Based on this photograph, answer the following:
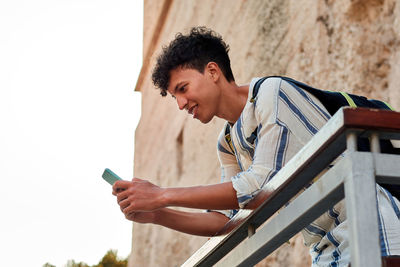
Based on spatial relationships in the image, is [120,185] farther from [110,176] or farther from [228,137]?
[228,137]

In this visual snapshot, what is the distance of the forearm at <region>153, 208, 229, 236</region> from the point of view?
1.94m

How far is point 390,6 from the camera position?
344 centimetres

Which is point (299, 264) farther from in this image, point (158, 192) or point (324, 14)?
point (158, 192)

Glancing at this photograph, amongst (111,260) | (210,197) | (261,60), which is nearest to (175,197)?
(210,197)

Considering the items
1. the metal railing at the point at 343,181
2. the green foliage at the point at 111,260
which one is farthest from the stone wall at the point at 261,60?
the metal railing at the point at 343,181

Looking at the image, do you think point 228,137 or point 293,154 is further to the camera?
point 228,137

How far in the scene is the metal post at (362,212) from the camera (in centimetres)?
92

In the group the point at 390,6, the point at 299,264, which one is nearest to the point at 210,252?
the point at 299,264

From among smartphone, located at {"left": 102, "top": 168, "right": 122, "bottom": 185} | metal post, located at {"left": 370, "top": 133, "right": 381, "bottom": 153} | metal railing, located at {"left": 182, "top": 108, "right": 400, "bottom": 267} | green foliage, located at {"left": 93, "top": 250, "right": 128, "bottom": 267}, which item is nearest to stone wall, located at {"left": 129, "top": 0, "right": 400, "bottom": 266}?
green foliage, located at {"left": 93, "top": 250, "right": 128, "bottom": 267}

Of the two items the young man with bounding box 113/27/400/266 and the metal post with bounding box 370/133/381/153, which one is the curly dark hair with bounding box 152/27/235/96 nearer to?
the young man with bounding box 113/27/400/266

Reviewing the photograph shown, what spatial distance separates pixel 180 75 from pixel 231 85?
16 cm

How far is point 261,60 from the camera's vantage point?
4.72 metres

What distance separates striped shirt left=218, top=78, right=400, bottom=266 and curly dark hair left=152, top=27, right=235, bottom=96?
0.38 m

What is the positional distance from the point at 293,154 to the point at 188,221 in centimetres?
52
